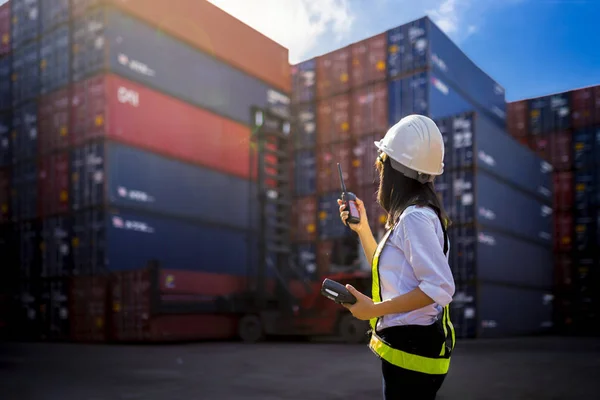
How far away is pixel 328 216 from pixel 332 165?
1.57 meters

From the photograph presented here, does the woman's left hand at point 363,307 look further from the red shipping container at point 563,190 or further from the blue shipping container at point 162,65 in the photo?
the red shipping container at point 563,190

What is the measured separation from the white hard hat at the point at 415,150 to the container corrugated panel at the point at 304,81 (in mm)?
17517

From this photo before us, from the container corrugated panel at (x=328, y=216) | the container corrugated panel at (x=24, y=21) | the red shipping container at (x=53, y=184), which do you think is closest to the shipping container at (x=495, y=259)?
the container corrugated panel at (x=328, y=216)

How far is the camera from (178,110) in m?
16.3

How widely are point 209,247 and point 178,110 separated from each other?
12.3ft

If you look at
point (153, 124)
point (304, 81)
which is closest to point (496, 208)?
point (304, 81)

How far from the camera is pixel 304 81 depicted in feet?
64.6

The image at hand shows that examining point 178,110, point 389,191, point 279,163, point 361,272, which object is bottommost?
point 361,272

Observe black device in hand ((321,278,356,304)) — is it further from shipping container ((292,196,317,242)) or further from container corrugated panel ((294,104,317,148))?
container corrugated panel ((294,104,317,148))

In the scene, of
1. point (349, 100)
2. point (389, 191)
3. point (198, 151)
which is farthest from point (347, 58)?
point (389, 191)

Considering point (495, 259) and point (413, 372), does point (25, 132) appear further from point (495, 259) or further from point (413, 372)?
point (413, 372)

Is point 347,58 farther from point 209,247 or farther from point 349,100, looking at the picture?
point 209,247

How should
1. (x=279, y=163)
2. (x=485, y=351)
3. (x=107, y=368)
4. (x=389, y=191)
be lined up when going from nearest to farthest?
(x=389, y=191)
(x=107, y=368)
(x=485, y=351)
(x=279, y=163)

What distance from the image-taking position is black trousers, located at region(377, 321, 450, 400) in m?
1.96
